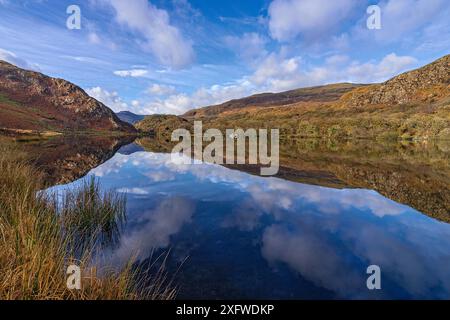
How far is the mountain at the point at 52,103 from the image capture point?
108 metres

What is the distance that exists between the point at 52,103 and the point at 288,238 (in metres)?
142

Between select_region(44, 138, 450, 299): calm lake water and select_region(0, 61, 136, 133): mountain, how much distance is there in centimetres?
10124

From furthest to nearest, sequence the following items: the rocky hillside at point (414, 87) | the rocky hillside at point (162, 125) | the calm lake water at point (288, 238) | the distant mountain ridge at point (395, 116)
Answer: the rocky hillside at point (162, 125), the rocky hillside at point (414, 87), the distant mountain ridge at point (395, 116), the calm lake water at point (288, 238)

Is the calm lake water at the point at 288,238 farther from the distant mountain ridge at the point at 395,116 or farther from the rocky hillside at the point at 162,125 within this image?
the rocky hillside at the point at 162,125

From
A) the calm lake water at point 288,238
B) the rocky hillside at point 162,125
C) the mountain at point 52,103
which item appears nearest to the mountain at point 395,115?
the rocky hillside at point 162,125

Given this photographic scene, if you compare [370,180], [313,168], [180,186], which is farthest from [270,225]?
[313,168]

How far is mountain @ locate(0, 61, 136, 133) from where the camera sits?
10831 centimetres

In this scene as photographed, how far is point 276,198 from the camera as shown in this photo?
1545 cm

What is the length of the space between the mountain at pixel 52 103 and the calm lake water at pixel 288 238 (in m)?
101

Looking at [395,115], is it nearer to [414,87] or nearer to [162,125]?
[414,87]

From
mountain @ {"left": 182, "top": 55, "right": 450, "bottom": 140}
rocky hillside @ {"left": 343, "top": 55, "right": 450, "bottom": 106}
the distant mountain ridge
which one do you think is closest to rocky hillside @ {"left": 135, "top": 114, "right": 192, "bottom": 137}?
the distant mountain ridge

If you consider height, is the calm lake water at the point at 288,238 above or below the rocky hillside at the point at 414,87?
below
